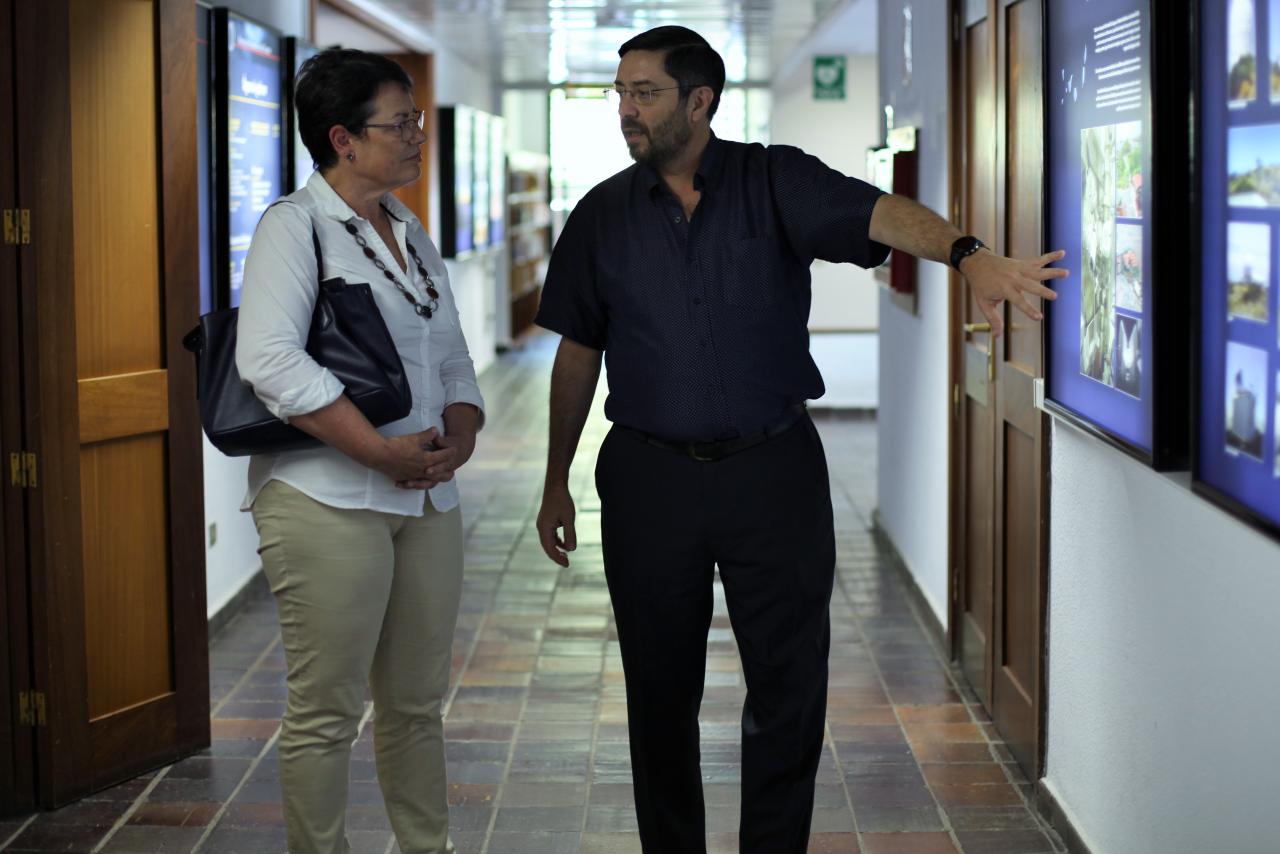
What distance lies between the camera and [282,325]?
273cm

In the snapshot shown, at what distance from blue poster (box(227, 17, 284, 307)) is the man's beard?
290cm

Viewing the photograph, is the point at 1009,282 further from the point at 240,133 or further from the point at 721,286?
the point at 240,133

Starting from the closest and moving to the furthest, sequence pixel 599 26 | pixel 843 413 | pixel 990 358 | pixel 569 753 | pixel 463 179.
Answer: pixel 569 753 → pixel 990 358 → pixel 599 26 → pixel 843 413 → pixel 463 179

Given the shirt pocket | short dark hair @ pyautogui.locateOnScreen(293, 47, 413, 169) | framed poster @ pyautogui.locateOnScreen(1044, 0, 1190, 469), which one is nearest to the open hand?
framed poster @ pyautogui.locateOnScreen(1044, 0, 1190, 469)

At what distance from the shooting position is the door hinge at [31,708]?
3.79 meters

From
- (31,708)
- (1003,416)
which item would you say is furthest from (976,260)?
(31,708)

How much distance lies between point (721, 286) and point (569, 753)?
1.83 metres

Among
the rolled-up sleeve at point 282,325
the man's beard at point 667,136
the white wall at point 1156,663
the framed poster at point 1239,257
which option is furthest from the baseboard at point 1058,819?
the rolled-up sleeve at point 282,325

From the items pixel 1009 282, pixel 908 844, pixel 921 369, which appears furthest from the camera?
pixel 921 369

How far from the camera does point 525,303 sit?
682 inches

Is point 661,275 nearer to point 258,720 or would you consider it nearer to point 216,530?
point 258,720

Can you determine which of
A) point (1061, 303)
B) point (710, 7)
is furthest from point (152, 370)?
point (710, 7)

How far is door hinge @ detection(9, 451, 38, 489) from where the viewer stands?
3.71m

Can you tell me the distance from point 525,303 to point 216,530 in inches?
460
